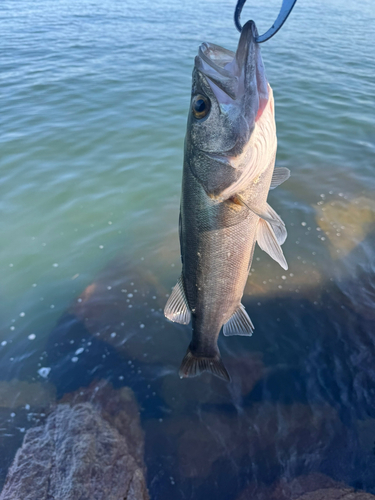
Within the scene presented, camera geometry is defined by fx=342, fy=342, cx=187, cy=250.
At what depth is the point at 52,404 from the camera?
4.18 meters

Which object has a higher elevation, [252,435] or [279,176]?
[279,176]

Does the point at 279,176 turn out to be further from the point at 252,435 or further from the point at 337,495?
the point at 337,495

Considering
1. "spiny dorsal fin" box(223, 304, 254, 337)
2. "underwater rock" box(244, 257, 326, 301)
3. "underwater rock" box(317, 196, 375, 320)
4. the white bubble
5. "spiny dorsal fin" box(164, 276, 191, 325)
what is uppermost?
"spiny dorsal fin" box(164, 276, 191, 325)

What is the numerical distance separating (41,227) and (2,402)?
3353 mm

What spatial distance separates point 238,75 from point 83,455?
12.0 ft

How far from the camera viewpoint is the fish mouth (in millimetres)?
1976

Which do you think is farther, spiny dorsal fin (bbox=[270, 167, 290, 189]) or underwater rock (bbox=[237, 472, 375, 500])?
underwater rock (bbox=[237, 472, 375, 500])

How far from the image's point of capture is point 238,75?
80.4 inches

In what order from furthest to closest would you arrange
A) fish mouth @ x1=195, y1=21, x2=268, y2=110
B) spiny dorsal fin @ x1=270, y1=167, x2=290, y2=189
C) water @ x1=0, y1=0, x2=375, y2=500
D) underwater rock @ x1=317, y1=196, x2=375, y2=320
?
underwater rock @ x1=317, y1=196, x2=375, y2=320 < water @ x1=0, y1=0, x2=375, y2=500 < spiny dorsal fin @ x1=270, y1=167, x2=290, y2=189 < fish mouth @ x1=195, y1=21, x2=268, y2=110

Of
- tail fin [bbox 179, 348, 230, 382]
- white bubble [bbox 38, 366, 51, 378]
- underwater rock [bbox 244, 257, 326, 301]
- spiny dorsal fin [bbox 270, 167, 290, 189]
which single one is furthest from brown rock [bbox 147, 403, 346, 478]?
spiny dorsal fin [bbox 270, 167, 290, 189]

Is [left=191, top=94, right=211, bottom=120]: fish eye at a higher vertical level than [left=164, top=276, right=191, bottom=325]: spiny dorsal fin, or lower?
higher

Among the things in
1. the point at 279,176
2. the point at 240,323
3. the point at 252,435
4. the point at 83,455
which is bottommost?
the point at 252,435

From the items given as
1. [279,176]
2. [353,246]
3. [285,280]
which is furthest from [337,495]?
[353,246]

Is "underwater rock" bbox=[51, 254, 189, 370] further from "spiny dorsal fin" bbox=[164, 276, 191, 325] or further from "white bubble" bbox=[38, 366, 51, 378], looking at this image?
"spiny dorsal fin" bbox=[164, 276, 191, 325]
